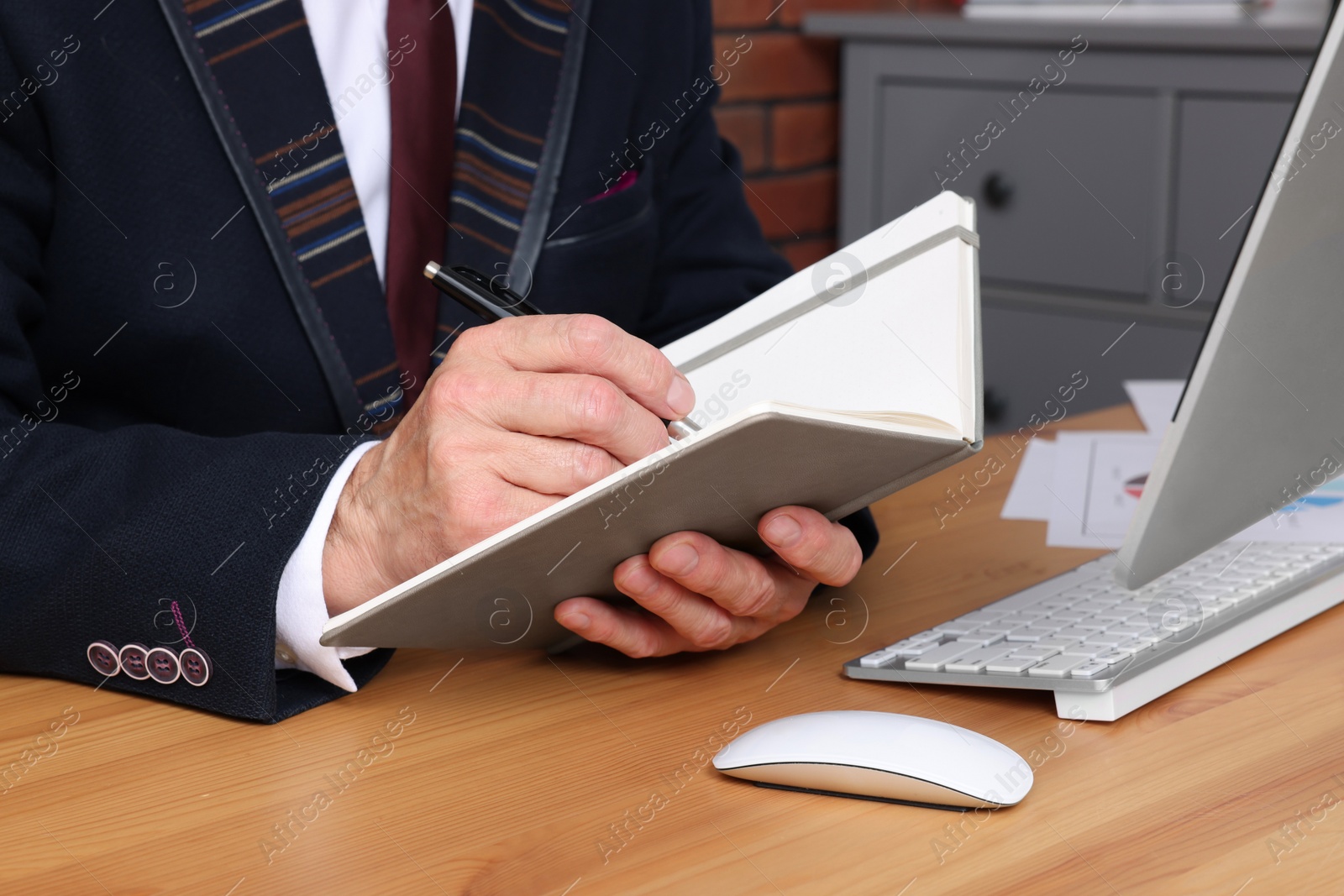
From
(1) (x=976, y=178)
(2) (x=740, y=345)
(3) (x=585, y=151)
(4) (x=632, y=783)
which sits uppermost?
(3) (x=585, y=151)

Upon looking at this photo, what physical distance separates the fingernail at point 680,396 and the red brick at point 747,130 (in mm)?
1584

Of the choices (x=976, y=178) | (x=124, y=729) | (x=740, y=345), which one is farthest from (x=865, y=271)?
(x=976, y=178)

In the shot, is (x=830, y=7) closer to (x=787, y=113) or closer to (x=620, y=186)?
(x=787, y=113)

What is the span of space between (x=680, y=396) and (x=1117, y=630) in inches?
10.7

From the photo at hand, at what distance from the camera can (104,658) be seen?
2.23 feet

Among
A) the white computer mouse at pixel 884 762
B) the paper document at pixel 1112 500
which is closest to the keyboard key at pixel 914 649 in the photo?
the white computer mouse at pixel 884 762

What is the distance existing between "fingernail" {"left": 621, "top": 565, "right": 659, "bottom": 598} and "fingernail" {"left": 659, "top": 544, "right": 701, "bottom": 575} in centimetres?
1

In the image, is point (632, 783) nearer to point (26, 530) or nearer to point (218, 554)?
point (218, 554)

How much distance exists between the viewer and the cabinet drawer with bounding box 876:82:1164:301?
204 cm

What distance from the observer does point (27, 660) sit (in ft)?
2.29

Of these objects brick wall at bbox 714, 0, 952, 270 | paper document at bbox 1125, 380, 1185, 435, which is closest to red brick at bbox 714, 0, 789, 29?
brick wall at bbox 714, 0, 952, 270

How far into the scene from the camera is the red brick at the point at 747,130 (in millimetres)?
2184

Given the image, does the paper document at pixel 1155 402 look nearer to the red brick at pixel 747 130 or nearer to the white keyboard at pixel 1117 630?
the white keyboard at pixel 1117 630

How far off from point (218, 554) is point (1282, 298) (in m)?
0.54
